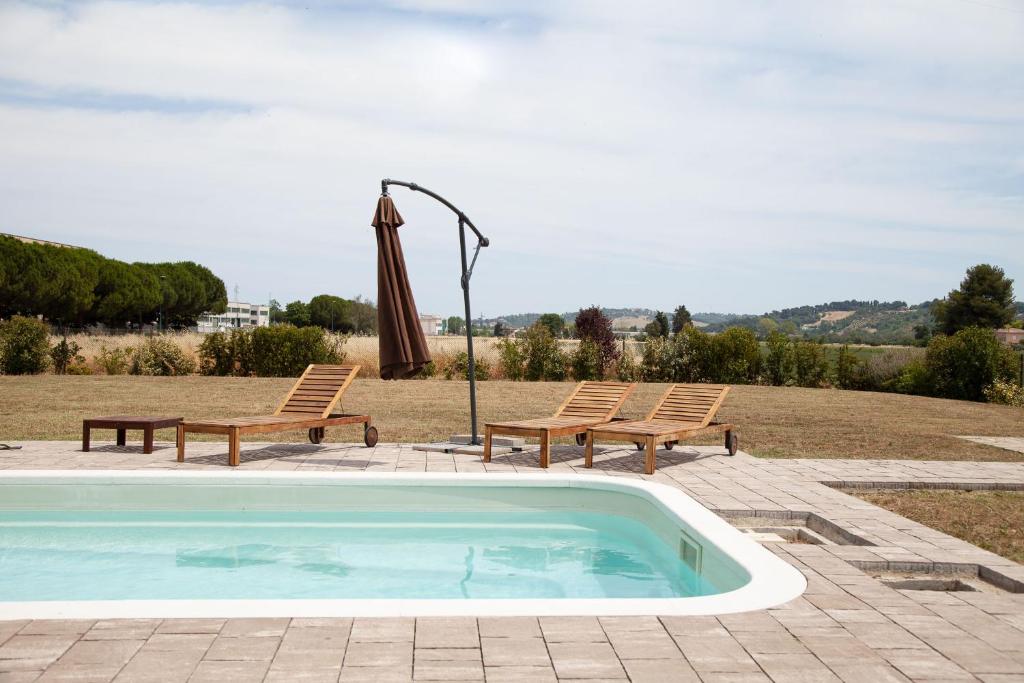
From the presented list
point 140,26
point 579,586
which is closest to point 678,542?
point 579,586

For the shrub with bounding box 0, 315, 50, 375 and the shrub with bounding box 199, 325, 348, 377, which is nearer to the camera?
the shrub with bounding box 0, 315, 50, 375

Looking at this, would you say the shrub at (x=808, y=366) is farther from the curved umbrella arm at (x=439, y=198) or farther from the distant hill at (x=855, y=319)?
the distant hill at (x=855, y=319)

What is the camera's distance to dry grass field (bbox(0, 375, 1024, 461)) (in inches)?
413

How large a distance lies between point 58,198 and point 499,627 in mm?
20205

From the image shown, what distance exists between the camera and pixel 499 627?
11.1 ft

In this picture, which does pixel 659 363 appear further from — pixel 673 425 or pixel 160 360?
pixel 673 425

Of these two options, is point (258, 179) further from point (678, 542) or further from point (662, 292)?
point (662, 292)

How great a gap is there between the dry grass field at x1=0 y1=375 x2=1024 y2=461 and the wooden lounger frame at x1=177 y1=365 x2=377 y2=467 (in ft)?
4.14

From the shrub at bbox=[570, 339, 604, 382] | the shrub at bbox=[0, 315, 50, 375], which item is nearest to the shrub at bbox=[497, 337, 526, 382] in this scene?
the shrub at bbox=[570, 339, 604, 382]

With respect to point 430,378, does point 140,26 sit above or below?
above

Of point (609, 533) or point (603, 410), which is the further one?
point (603, 410)

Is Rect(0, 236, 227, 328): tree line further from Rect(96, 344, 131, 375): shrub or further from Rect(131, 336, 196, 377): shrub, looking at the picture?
Rect(131, 336, 196, 377): shrub

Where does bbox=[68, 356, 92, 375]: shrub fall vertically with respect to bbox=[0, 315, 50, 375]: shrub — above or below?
below

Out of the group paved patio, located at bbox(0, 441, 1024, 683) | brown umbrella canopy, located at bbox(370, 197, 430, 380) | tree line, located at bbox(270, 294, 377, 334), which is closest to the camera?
paved patio, located at bbox(0, 441, 1024, 683)
